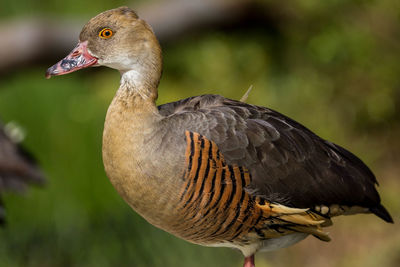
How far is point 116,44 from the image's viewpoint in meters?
3.08

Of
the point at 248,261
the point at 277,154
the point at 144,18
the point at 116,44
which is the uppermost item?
the point at 116,44

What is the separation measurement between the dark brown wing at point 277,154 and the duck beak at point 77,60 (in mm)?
419

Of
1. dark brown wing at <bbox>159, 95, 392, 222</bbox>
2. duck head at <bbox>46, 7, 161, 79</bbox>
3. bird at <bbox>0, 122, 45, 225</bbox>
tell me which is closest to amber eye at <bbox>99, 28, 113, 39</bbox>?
duck head at <bbox>46, 7, 161, 79</bbox>

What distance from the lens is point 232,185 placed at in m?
3.19

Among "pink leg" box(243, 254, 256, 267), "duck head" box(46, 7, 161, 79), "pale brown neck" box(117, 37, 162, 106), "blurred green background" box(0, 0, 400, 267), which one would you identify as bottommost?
"blurred green background" box(0, 0, 400, 267)

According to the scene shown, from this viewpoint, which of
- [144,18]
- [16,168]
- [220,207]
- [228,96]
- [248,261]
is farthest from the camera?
[144,18]

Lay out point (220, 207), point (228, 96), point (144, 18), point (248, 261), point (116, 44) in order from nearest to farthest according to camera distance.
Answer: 1. point (116, 44)
2. point (220, 207)
3. point (248, 261)
4. point (228, 96)
5. point (144, 18)

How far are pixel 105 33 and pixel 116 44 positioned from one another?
0.07m

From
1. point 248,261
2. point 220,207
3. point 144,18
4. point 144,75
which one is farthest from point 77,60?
point 144,18

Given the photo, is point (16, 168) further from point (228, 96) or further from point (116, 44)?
point (116, 44)

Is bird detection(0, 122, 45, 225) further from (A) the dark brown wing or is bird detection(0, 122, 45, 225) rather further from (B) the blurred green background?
(A) the dark brown wing

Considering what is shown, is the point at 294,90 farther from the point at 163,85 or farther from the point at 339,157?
the point at 339,157

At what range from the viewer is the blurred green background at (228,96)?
6.29m

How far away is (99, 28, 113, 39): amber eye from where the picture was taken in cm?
309
